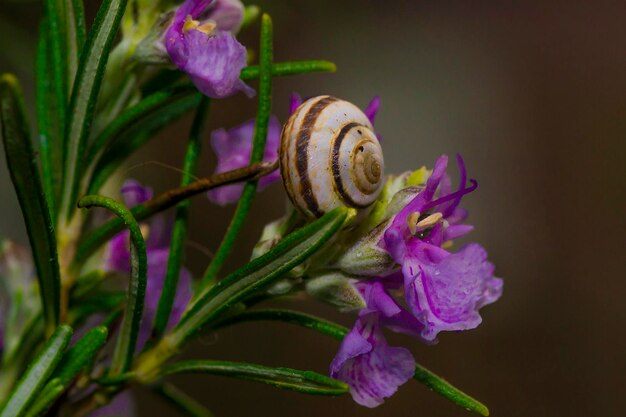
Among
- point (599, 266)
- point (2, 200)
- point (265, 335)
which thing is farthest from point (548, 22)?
point (2, 200)

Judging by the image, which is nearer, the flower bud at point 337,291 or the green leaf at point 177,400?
the flower bud at point 337,291

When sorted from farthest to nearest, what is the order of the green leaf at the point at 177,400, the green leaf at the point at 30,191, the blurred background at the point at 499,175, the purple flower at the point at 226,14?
the blurred background at the point at 499,175
the green leaf at the point at 177,400
the purple flower at the point at 226,14
the green leaf at the point at 30,191

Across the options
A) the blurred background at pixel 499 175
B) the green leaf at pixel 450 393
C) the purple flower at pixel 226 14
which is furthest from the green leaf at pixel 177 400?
the blurred background at pixel 499 175

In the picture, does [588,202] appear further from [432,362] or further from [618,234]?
[432,362]

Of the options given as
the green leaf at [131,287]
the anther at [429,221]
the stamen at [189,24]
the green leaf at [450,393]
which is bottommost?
the green leaf at [450,393]

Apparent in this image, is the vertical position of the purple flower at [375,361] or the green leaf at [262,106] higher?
the green leaf at [262,106]

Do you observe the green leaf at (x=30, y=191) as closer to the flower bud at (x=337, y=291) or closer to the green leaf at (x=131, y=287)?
the green leaf at (x=131, y=287)

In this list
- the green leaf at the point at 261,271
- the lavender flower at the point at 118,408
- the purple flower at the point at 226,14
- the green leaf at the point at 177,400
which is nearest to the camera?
the green leaf at the point at 261,271
